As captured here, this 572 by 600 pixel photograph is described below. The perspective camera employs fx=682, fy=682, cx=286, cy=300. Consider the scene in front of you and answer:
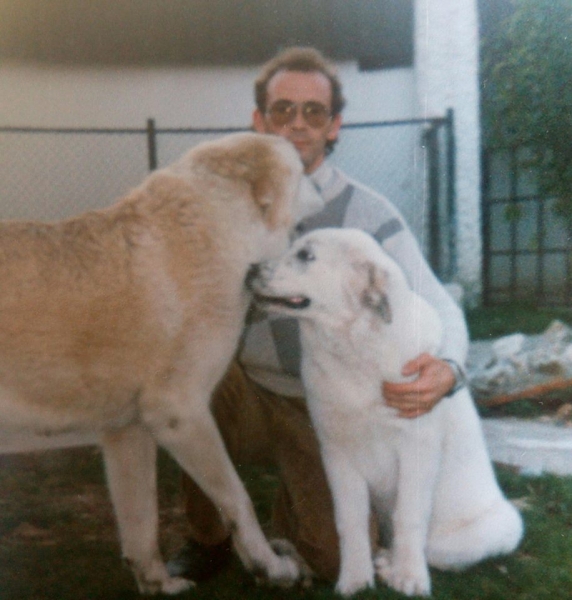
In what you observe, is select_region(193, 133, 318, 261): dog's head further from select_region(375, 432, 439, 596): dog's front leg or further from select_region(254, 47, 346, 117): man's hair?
select_region(375, 432, 439, 596): dog's front leg

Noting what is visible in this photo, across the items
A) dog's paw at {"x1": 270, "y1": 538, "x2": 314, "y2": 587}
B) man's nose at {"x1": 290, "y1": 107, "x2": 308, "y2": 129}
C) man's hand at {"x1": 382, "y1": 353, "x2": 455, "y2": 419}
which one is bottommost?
dog's paw at {"x1": 270, "y1": 538, "x2": 314, "y2": 587}

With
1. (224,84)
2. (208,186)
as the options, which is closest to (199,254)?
(208,186)

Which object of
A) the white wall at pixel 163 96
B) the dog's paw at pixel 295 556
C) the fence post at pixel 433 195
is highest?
the white wall at pixel 163 96

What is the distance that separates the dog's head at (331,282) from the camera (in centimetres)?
192

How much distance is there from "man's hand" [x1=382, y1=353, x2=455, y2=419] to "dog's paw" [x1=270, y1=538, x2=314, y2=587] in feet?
1.91

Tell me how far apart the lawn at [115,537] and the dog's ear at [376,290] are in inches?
18.3

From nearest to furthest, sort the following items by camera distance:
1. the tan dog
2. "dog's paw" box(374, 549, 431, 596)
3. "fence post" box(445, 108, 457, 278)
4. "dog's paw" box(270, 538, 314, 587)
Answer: the tan dog
"dog's paw" box(374, 549, 431, 596)
"dog's paw" box(270, 538, 314, 587)
"fence post" box(445, 108, 457, 278)

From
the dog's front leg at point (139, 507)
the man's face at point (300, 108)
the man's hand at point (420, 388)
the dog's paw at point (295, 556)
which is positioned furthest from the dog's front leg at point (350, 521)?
the man's face at point (300, 108)

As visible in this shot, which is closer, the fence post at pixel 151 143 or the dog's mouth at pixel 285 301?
the dog's mouth at pixel 285 301

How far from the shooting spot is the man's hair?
211cm

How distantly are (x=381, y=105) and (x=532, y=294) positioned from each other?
0.81m

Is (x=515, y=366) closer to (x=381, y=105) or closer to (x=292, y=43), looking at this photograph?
(x=381, y=105)

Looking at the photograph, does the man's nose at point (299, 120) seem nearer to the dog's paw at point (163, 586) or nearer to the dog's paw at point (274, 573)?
the dog's paw at point (274, 573)

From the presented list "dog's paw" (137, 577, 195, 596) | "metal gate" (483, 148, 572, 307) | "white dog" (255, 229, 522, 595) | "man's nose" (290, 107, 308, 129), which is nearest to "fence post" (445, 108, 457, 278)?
"metal gate" (483, 148, 572, 307)
